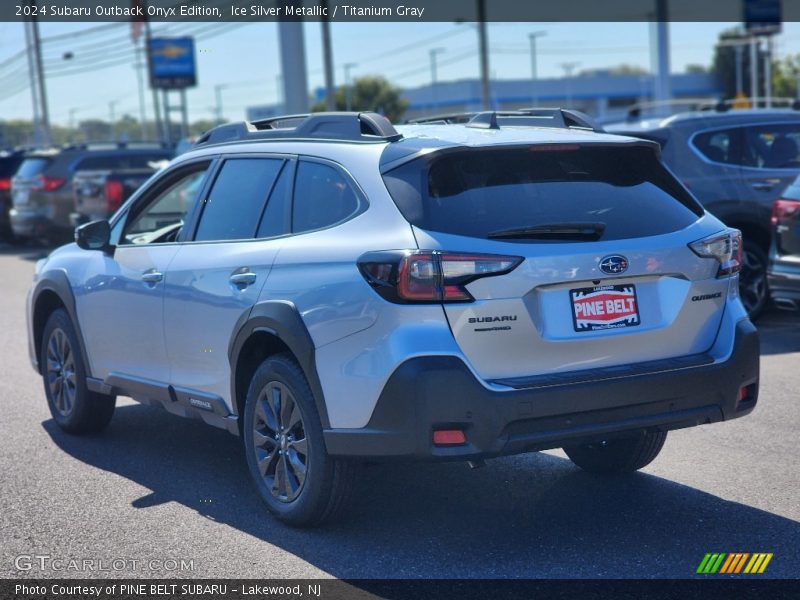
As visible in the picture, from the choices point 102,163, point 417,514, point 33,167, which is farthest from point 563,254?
point 33,167

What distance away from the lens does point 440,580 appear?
465 cm

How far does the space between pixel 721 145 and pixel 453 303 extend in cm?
726

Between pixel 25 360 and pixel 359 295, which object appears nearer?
pixel 359 295

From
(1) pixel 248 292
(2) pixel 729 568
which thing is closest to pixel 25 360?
(1) pixel 248 292

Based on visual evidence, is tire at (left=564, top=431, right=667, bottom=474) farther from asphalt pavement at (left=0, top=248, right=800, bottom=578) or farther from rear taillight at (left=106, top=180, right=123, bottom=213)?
rear taillight at (left=106, top=180, right=123, bottom=213)

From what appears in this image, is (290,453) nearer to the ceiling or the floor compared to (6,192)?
nearer to the floor

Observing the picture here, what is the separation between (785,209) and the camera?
30.6 feet

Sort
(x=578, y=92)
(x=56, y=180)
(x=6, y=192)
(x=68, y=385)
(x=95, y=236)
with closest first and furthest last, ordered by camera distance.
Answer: (x=95, y=236) → (x=68, y=385) → (x=56, y=180) → (x=6, y=192) → (x=578, y=92)

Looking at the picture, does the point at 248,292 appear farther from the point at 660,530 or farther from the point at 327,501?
the point at 660,530

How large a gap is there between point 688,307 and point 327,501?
5.78 feet

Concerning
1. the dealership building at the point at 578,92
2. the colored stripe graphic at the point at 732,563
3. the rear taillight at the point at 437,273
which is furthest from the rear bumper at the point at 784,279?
the dealership building at the point at 578,92

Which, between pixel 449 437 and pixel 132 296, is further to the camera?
pixel 132 296

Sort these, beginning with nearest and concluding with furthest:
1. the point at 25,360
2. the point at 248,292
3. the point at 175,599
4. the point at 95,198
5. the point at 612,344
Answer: the point at 175,599 < the point at 612,344 < the point at 248,292 < the point at 25,360 < the point at 95,198

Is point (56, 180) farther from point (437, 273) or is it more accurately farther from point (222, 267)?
point (437, 273)
